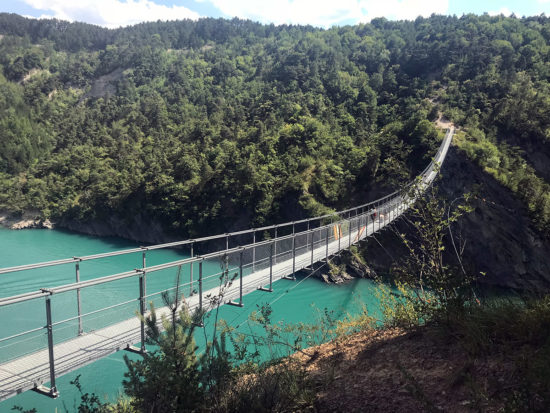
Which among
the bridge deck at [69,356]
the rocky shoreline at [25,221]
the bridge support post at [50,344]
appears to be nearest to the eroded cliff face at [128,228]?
the rocky shoreline at [25,221]

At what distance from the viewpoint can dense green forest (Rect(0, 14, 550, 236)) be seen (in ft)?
65.1

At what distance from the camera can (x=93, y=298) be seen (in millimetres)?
10312

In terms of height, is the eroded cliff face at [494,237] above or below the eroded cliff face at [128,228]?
above

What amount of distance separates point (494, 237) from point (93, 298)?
1570 cm

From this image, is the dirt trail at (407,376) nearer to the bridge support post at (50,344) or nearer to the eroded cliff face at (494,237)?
the bridge support post at (50,344)

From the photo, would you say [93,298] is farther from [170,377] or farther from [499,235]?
[499,235]

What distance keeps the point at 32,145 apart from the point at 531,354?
142 ft

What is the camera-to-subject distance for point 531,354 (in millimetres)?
2027

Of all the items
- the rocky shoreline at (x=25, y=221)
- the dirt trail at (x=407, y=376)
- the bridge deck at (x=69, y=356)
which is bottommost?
the rocky shoreline at (x=25, y=221)

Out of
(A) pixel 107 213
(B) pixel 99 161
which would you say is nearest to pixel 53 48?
(B) pixel 99 161

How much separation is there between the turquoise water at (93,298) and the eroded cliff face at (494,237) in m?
3.72

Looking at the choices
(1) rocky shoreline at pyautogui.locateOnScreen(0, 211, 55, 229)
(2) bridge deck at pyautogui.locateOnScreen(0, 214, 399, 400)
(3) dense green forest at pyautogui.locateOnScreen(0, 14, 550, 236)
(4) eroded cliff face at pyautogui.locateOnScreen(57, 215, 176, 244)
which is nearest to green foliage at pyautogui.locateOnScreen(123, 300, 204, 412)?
(2) bridge deck at pyautogui.locateOnScreen(0, 214, 399, 400)

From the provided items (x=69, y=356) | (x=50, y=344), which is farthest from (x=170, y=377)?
(x=69, y=356)

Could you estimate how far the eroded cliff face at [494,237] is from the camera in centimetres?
1524
